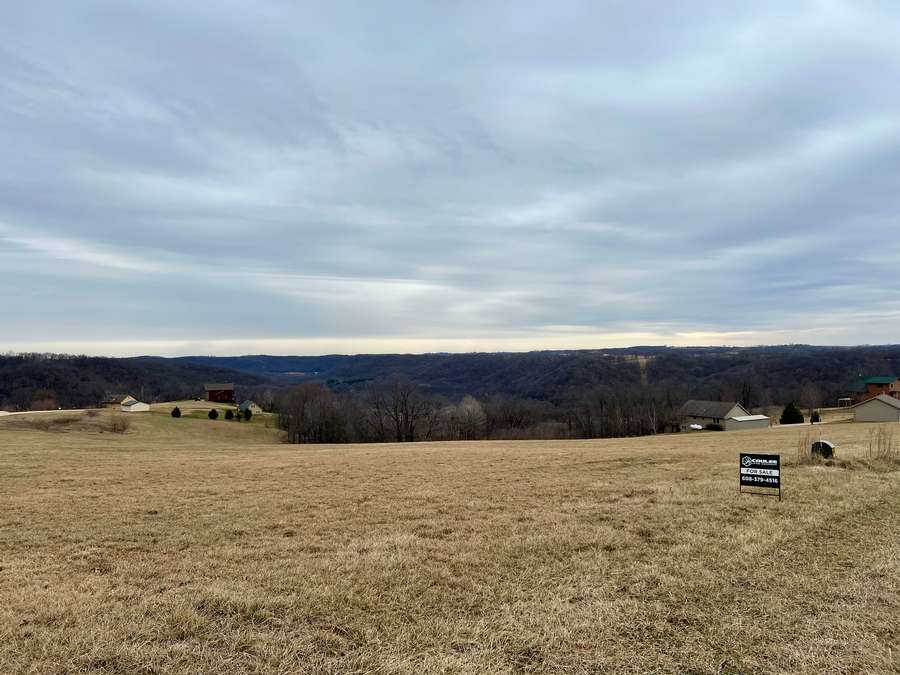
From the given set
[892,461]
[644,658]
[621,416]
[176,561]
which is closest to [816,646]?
[644,658]

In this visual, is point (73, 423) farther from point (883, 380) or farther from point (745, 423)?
point (883, 380)

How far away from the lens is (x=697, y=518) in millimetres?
9406

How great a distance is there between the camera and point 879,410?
51375 mm

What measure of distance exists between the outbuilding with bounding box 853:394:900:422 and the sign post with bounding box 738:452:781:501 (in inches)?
2016

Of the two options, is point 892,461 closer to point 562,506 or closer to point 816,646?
point 562,506

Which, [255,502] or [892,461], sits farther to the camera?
[892,461]

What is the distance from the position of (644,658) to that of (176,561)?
6.13 m

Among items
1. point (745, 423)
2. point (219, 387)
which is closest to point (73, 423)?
point (219, 387)

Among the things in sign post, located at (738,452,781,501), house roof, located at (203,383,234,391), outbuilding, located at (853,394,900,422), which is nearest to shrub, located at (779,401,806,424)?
outbuilding, located at (853,394,900,422)

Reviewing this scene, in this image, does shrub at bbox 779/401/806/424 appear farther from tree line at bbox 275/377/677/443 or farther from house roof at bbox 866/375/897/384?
house roof at bbox 866/375/897/384

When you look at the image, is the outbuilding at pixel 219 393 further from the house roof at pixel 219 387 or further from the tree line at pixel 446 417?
the tree line at pixel 446 417

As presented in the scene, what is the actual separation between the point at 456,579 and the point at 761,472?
8195mm

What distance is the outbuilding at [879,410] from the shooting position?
4975 cm

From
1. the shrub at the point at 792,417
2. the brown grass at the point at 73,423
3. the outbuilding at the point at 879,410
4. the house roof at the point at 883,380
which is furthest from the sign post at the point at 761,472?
the house roof at the point at 883,380
